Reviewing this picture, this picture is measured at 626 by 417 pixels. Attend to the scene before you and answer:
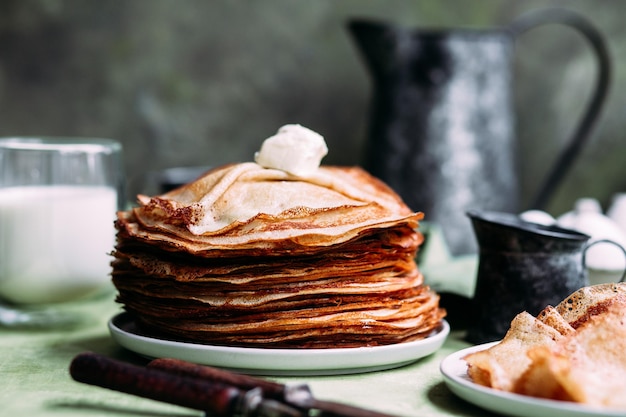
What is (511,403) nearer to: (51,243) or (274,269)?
(274,269)

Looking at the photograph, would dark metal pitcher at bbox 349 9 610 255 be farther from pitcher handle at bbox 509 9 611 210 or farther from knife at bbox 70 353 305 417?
knife at bbox 70 353 305 417

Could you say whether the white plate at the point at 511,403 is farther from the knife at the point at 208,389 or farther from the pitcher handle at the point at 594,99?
the pitcher handle at the point at 594,99

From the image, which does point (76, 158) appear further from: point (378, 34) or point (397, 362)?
point (378, 34)

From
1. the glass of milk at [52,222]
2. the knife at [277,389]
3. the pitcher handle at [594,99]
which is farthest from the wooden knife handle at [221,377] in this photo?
the pitcher handle at [594,99]

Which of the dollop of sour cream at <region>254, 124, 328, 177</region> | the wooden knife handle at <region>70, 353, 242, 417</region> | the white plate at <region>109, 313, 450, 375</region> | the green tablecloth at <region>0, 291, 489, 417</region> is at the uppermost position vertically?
the dollop of sour cream at <region>254, 124, 328, 177</region>

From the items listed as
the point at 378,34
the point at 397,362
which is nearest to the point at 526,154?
the point at 378,34

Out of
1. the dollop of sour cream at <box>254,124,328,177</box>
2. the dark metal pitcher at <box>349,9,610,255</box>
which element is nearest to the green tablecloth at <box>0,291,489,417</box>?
the dollop of sour cream at <box>254,124,328,177</box>

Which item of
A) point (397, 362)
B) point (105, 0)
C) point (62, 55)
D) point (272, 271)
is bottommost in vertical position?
point (397, 362)
